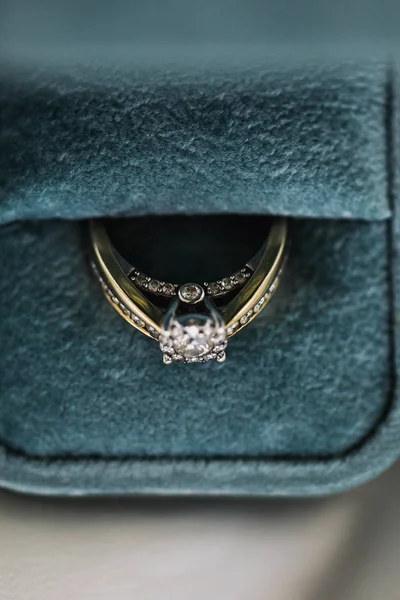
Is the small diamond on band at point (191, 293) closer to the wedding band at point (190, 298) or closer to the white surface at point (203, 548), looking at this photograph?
the wedding band at point (190, 298)

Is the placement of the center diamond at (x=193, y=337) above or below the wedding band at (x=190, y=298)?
below

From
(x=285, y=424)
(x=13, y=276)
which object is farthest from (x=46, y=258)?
(x=285, y=424)

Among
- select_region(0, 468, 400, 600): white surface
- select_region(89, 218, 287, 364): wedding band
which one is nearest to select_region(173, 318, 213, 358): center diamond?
select_region(89, 218, 287, 364): wedding band

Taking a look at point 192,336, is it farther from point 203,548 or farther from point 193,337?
point 203,548

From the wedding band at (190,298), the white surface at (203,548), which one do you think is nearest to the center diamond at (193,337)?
the wedding band at (190,298)

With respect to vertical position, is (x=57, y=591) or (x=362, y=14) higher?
(x=362, y=14)

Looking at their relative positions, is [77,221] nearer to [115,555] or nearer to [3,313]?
[3,313]

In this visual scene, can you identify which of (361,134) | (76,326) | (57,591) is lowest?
(57,591)

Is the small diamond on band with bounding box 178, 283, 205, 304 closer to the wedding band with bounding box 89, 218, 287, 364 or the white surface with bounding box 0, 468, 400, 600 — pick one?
the wedding band with bounding box 89, 218, 287, 364
